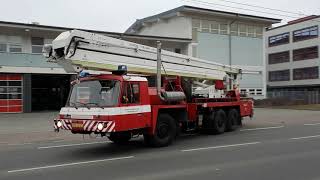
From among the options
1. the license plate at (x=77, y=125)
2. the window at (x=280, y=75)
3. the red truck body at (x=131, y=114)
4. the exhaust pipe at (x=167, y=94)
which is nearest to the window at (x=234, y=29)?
the window at (x=280, y=75)

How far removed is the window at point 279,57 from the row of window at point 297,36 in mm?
1901

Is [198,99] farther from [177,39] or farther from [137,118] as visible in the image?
[177,39]

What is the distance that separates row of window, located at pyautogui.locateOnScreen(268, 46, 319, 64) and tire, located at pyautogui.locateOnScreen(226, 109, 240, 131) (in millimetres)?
58714

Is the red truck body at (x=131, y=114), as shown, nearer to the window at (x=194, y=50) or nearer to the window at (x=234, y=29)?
the window at (x=194, y=50)

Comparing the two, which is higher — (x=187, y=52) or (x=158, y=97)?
(x=187, y=52)

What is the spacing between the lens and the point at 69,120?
44.1ft

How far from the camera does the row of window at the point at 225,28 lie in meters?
48.5

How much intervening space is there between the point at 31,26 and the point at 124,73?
83.9 feet

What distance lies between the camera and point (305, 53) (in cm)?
7856

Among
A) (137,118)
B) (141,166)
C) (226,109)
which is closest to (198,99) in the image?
(226,109)

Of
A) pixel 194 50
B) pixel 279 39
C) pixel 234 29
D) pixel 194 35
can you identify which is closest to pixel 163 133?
pixel 194 50

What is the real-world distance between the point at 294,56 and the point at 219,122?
216ft

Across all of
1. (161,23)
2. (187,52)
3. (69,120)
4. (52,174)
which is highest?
(161,23)

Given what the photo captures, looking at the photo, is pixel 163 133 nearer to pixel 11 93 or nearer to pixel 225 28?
pixel 11 93
